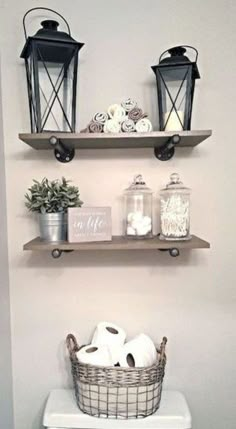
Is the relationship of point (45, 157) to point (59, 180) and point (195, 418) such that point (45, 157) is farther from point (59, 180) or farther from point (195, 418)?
point (195, 418)

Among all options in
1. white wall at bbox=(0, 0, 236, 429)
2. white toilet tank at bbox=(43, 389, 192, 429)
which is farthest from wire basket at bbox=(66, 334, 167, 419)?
white wall at bbox=(0, 0, 236, 429)

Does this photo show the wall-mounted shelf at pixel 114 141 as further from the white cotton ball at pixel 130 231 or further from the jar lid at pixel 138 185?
the white cotton ball at pixel 130 231

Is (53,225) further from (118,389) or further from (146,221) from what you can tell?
(118,389)

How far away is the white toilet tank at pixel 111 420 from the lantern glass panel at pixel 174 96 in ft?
2.93

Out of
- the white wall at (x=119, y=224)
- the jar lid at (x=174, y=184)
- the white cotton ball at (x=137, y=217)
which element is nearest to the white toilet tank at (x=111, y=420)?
the white wall at (x=119, y=224)

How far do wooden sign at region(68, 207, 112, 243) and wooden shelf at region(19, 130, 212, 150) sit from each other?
0.22m

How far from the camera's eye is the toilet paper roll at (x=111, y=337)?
1.09m

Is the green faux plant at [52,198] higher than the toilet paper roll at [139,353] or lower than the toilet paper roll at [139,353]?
higher

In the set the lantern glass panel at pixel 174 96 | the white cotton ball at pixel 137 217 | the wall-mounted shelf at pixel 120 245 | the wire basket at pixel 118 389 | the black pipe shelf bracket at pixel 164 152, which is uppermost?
the lantern glass panel at pixel 174 96

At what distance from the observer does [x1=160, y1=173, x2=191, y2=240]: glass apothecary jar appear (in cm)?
106

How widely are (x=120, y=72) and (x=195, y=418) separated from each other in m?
1.27

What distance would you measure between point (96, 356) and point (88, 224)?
1.37 feet

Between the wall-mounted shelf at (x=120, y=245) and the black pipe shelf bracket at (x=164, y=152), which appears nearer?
the wall-mounted shelf at (x=120, y=245)

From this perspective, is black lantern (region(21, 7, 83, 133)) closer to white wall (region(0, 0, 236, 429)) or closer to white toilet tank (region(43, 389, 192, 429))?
white wall (region(0, 0, 236, 429))
